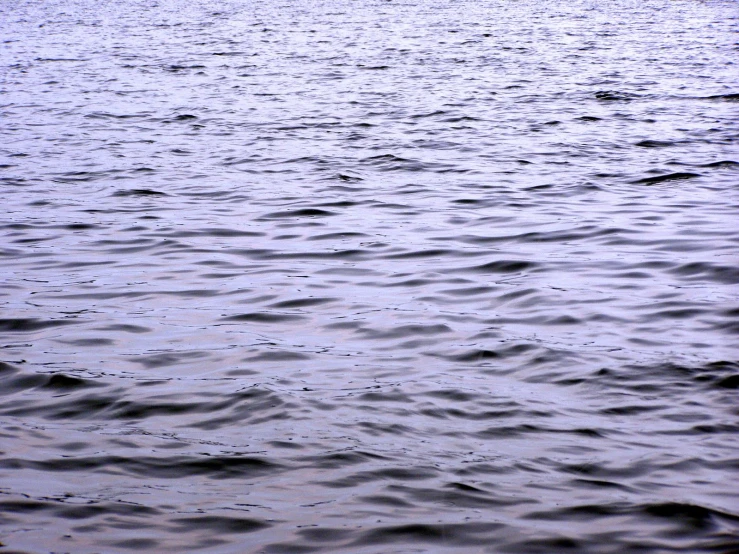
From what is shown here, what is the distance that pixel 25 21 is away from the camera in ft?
131

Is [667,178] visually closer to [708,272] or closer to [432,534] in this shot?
[708,272]

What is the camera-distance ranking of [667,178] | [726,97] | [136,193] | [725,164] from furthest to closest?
[726,97]
[725,164]
[667,178]
[136,193]

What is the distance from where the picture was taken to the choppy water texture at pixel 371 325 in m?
5.27

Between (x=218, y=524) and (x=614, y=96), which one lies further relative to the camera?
(x=614, y=96)

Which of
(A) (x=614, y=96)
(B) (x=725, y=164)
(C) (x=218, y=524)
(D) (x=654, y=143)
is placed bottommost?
(B) (x=725, y=164)

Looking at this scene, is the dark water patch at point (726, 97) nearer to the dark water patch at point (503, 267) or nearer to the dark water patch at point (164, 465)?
the dark water patch at point (503, 267)

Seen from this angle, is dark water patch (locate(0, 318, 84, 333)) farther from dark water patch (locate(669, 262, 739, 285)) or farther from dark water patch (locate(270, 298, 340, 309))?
dark water patch (locate(669, 262, 739, 285))

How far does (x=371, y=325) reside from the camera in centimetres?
816

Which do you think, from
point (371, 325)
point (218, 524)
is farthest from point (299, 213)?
point (218, 524)

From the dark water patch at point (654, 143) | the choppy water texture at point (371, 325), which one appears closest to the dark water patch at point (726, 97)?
the choppy water texture at point (371, 325)

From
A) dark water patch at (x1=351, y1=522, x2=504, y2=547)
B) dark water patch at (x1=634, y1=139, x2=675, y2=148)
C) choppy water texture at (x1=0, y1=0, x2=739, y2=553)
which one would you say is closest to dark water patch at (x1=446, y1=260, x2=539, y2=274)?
choppy water texture at (x1=0, y1=0, x2=739, y2=553)

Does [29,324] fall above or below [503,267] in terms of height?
above

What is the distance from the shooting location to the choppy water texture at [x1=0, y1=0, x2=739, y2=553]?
17.3 feet

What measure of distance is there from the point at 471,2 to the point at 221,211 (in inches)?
1494
